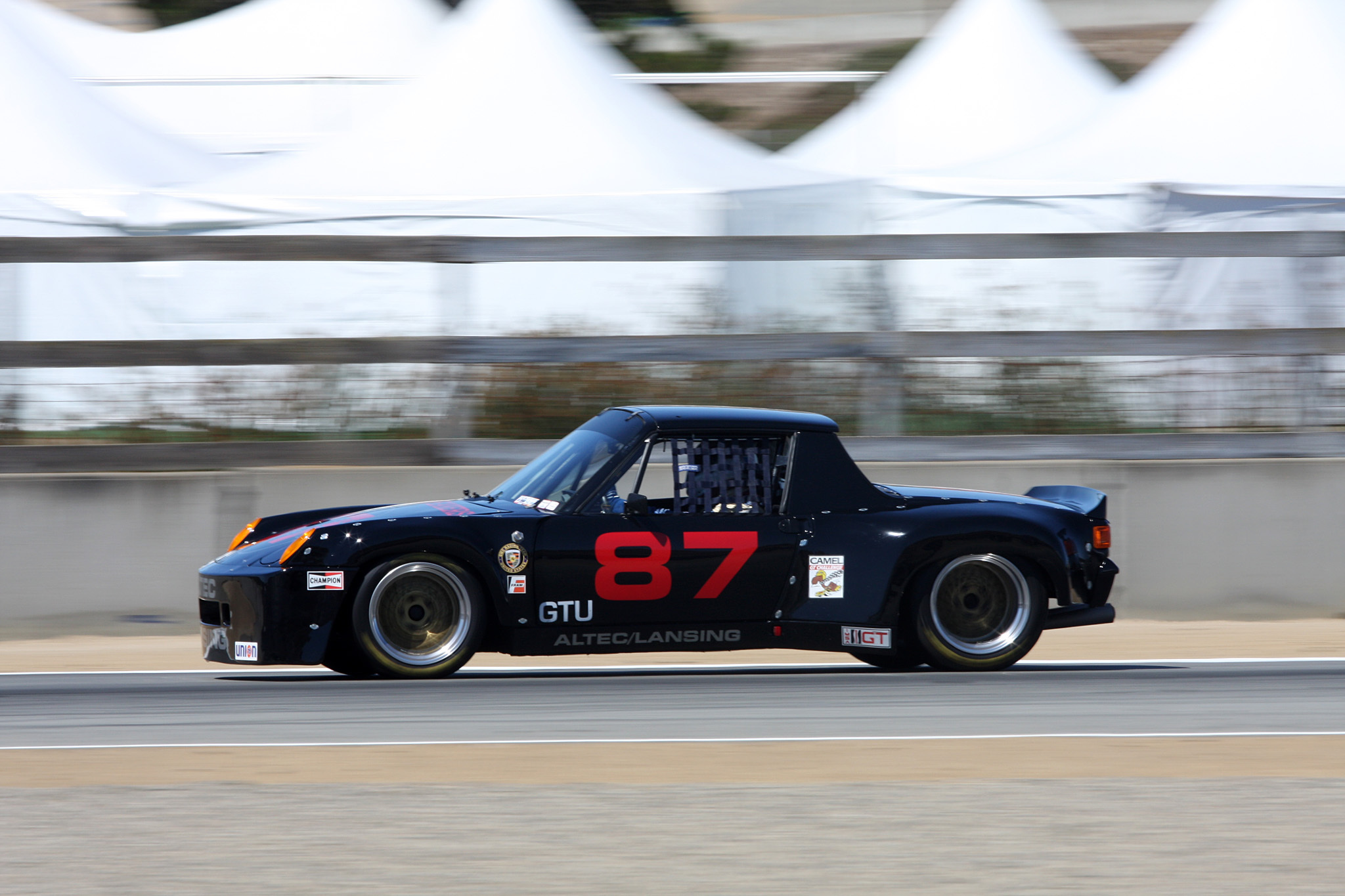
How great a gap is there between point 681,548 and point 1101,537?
2127mm

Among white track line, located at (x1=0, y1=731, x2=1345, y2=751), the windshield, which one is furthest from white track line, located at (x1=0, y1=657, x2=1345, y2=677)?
white track line, located at (x1=0, y1=731, x2=1345, y2=751)

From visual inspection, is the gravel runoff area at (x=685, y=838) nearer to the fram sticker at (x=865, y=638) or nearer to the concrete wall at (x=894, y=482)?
the fram sticker at (x=865, y=638)

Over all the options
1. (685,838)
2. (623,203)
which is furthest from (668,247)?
(685,838)

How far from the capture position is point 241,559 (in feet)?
23.4

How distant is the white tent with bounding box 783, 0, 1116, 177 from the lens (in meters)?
18.7

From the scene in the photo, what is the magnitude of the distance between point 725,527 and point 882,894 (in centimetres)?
336

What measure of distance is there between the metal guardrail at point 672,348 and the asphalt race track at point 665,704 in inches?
92.4

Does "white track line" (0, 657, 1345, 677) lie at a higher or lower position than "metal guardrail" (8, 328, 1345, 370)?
lower

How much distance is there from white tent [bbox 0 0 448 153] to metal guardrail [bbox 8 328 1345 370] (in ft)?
21.5

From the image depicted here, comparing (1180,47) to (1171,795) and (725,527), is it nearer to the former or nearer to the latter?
(725,527)

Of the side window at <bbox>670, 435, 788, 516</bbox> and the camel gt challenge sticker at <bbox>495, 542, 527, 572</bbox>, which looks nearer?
the camel gt challenge sticker at <bbox>495, 542, 527, 572</bbox>

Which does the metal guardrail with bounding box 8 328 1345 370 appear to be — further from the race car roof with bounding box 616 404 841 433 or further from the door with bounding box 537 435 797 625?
the door with bounding box 537 435 797 625

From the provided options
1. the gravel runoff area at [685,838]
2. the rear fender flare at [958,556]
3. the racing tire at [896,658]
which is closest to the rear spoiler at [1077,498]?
the rear fender flare at [958,556]

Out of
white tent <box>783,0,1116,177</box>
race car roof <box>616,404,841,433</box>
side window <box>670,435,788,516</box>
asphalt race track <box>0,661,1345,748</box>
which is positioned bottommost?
asphalt race track <box>0,661,1345,748</box>
